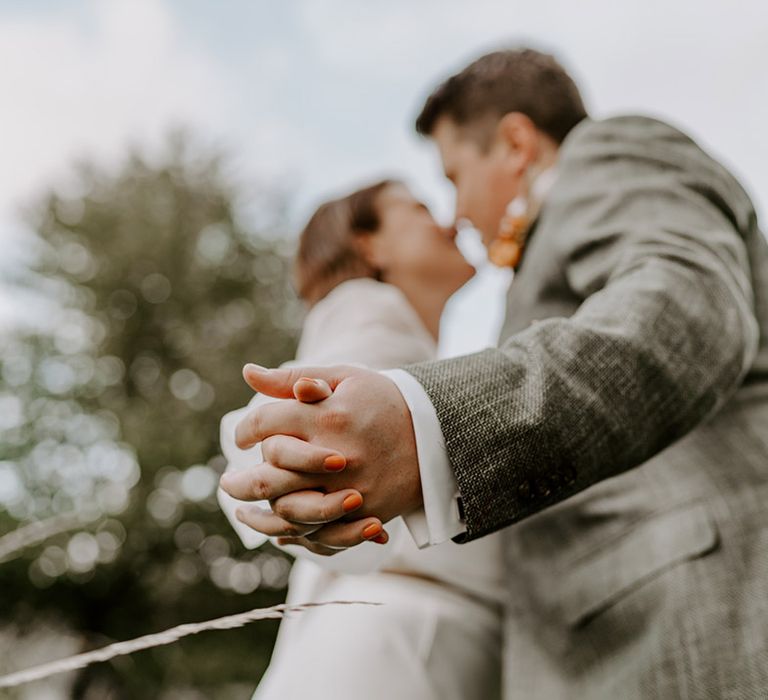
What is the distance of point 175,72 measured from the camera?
2134cm

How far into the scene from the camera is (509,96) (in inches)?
113

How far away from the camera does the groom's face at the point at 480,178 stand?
271 cm

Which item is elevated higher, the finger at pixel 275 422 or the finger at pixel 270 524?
the finger at pixel 275 422

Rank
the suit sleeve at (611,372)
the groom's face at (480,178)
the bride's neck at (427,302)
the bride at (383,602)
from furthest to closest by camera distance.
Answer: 1. the bride's neck at (427,302)
2. the groom's face at (480,178)
3. the bride at (383,602)
4. the suit sleeve at (611,372)

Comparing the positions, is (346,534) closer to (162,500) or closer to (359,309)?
(359,309)

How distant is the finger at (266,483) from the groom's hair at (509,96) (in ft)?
6.59

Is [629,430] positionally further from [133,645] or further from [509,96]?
[509,96]

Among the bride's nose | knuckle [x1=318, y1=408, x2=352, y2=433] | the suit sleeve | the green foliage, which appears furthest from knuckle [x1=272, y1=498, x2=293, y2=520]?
the green foliage

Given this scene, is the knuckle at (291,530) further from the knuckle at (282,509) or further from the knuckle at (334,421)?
the knuckle at (334,421)

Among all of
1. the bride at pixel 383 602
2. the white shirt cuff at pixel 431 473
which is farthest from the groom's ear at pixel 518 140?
the white shirt cuff at pixel 431 473

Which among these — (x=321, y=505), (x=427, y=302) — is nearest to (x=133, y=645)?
(x=321, y=505)

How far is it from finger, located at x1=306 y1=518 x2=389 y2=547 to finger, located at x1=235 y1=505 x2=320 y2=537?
0.05 ft

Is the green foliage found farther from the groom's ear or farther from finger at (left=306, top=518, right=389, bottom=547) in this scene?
finger at (left=306, top=518, right=389, bottom=547)

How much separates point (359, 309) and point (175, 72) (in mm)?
20812
